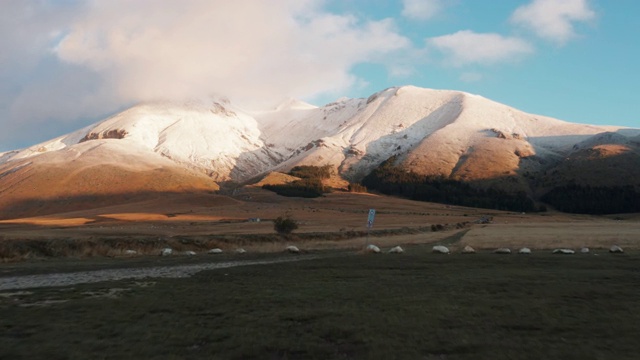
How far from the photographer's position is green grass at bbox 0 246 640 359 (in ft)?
37.2

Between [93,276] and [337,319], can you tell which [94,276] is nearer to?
[93,276]

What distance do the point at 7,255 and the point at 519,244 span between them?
43.9 metres

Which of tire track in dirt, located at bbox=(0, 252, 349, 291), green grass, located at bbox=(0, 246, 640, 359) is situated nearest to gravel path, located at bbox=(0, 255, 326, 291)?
tire track in dirt, located at bbox=(0, 252, 349, 291)

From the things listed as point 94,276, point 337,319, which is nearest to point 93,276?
point 94,276

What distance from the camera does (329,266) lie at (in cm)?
3158

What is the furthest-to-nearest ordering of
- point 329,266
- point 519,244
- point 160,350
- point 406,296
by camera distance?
point 519,244 → point 329,266 → point 406,296 → point 160,350

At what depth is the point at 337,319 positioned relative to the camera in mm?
14414

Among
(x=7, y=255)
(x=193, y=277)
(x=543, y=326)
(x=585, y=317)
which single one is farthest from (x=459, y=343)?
(x=7, y=255)

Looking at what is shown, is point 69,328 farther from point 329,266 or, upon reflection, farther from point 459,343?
point 329,266

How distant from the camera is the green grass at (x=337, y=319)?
11.3m

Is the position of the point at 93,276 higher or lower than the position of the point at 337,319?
lower

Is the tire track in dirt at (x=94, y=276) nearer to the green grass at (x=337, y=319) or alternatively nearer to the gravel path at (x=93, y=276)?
the gravel path at (x=93, y=276)

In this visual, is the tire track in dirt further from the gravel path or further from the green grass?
the green grass

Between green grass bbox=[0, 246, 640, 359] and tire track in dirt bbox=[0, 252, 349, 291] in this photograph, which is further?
tire track in dirt bbox=[0, 252, 349, 291]
